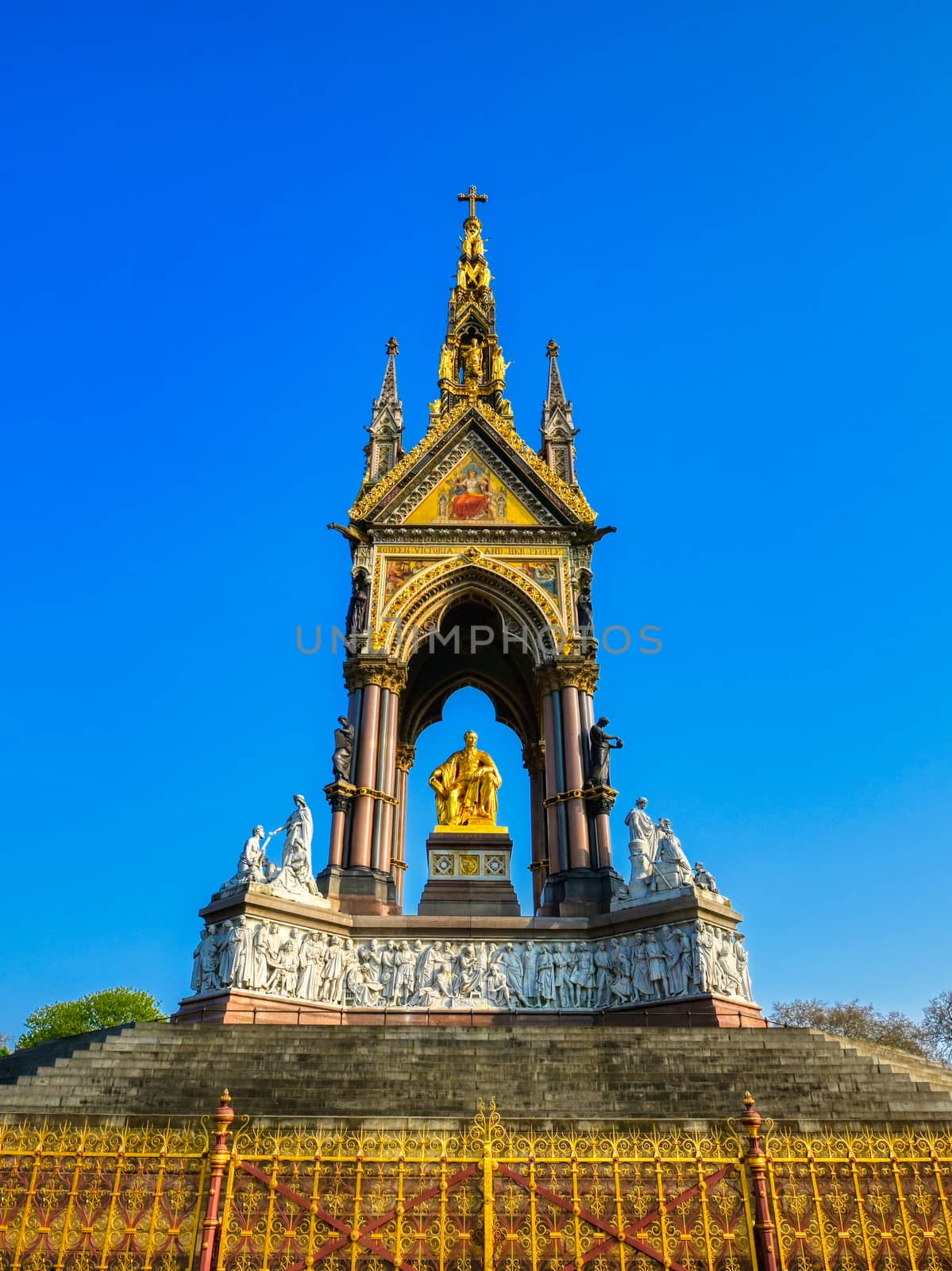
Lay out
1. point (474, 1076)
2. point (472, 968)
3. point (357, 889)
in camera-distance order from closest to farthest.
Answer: point (474, 1076) < point (472, 968) < point (357, 889)

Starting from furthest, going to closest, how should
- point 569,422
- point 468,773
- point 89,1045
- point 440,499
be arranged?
1. point 569,422
2. point 440,499
3. point 468,773
4. point 89,1045

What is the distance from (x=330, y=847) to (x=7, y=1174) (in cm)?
1227

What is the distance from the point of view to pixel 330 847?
20.4m

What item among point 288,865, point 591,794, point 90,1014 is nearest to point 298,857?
point 288,865

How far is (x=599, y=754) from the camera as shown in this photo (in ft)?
70.1

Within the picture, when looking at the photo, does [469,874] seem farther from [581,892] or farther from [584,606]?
[584,606]

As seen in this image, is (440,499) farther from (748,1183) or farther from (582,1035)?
(748,1183)

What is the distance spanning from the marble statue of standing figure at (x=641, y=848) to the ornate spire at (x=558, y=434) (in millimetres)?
10261

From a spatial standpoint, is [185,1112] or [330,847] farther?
[330,847]

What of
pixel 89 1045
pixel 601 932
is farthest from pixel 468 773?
pixel 89 1045

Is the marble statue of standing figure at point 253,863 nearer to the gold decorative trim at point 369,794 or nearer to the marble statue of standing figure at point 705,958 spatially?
the gold decorative trim at point 369,794

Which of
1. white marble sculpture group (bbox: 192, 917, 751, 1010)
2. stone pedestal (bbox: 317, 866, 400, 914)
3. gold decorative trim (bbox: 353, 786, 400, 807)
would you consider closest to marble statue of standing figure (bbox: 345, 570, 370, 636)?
gold decorative trim (bbox: 353, 786, 400, 807)

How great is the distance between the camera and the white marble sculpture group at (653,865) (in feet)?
58.8

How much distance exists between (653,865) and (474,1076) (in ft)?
25.5
